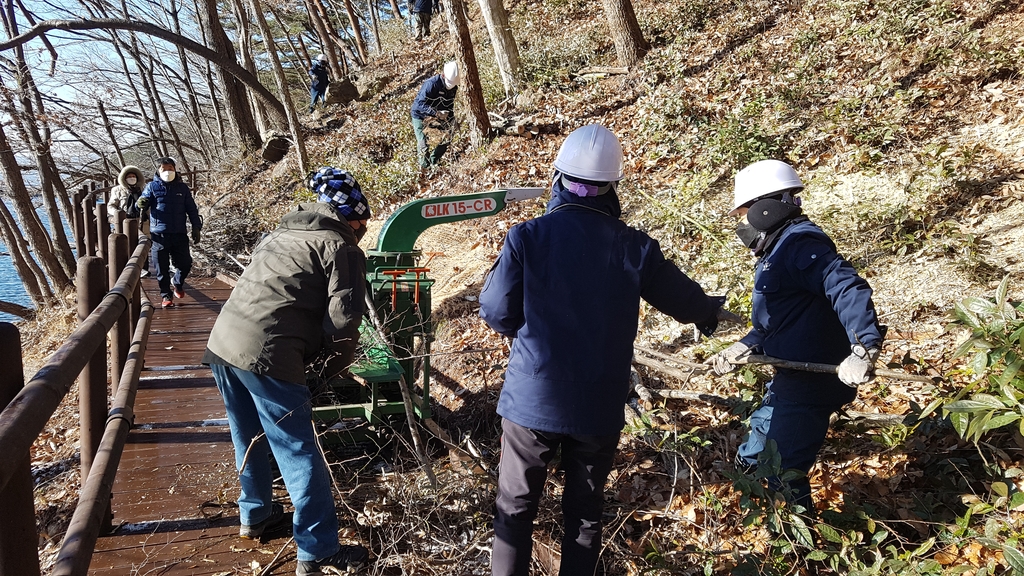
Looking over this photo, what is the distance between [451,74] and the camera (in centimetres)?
1015

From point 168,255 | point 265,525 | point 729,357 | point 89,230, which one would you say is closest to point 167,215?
point 168,255

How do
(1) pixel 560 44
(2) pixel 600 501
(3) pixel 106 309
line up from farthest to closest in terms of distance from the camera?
(1) pixel 560 44, (3) pixel 106 309, (2) pixel 600 501

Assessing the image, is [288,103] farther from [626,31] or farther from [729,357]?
[729,357]

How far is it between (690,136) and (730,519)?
5.92 metres

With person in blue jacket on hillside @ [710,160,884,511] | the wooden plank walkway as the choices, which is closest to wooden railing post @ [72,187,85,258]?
the wooden plank walkway

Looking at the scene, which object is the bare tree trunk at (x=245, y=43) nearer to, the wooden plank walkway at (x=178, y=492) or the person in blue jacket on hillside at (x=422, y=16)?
the person in blue jacket on hillside at (x=422, y=16)

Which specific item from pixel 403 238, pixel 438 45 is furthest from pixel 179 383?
pixel 438 45

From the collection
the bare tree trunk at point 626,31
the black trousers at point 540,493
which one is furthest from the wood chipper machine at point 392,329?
the bare tree trunk at point 626,31

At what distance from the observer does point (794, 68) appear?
27.7ft

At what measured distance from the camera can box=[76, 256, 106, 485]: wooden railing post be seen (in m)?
3.28

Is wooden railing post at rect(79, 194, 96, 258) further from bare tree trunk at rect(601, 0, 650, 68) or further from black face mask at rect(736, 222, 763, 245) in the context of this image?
black face mask at rect(736, 222, 763, 245)

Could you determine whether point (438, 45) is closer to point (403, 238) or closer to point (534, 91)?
point (534, 91)

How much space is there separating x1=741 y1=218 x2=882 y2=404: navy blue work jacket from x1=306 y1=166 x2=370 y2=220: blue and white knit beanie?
2.23 metres

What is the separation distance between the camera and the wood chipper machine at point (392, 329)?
14.1 feet
